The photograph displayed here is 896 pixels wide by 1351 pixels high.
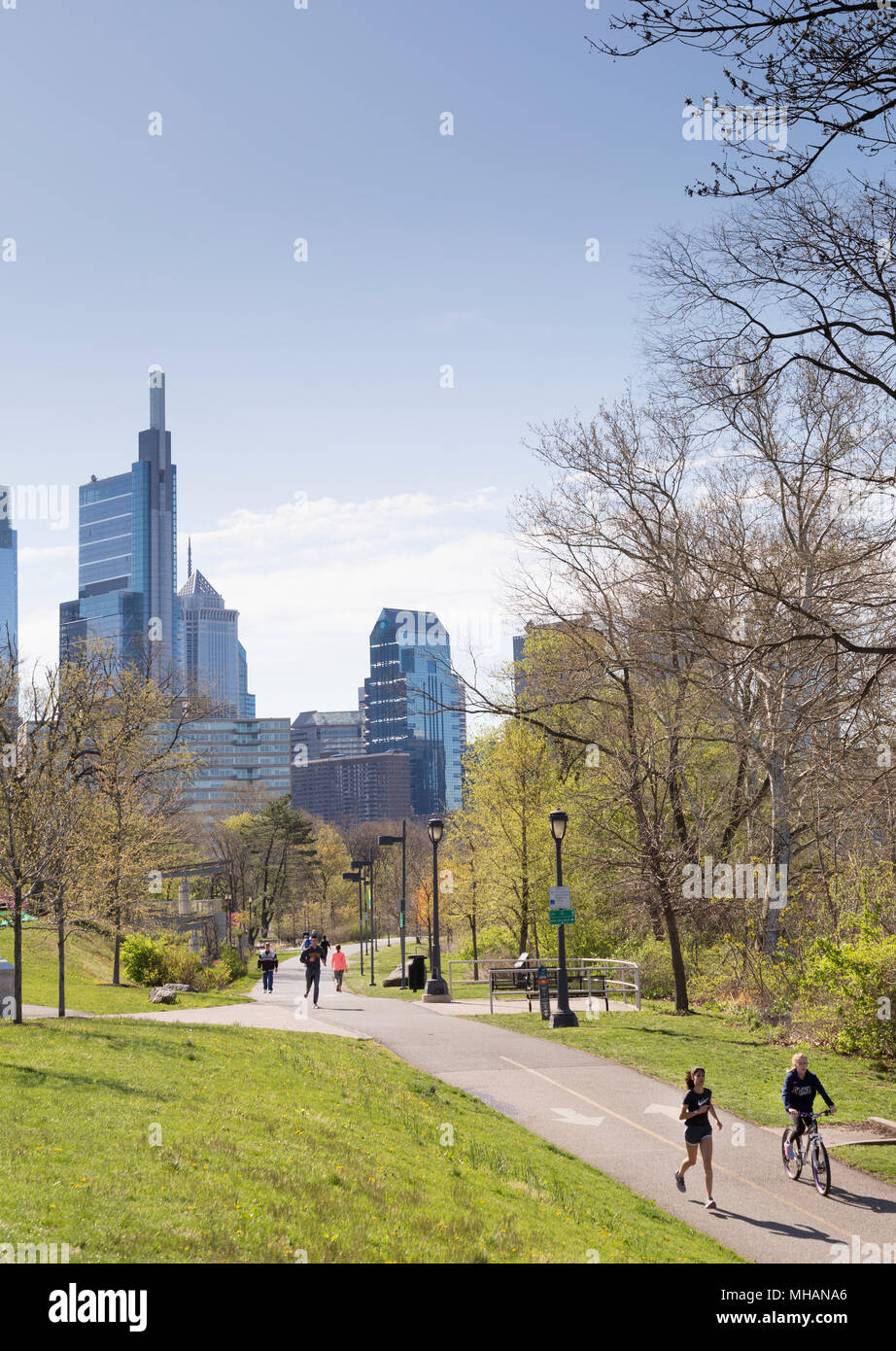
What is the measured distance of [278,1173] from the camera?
897 cm

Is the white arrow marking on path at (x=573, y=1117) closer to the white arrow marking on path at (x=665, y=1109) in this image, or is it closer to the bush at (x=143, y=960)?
the white arrow marking on path at (x=665, y=1109)

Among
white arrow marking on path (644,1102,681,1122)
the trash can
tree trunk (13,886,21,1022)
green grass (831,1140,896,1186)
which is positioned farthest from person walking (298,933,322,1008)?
green grass (831,1140,896,1186)

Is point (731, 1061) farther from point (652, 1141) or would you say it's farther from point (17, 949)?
point (17, 949)

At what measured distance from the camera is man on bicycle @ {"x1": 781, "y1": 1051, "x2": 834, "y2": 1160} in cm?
1212

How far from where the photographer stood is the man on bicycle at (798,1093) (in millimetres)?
12125

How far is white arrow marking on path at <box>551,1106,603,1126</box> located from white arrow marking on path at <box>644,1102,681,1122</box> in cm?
91

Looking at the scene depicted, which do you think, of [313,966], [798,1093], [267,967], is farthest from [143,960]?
[798,1093]

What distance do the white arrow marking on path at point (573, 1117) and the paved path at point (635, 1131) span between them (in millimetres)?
14

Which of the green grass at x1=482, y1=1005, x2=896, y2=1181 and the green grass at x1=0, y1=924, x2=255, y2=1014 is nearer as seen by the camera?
the green grass at x1=482, y1=1005, x2=896, y2=1181

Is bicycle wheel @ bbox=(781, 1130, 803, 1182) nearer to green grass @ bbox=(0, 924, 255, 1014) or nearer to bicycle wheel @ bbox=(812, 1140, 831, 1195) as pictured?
bicycle wheel @ bbox=(812, 1140, 831, 1195)

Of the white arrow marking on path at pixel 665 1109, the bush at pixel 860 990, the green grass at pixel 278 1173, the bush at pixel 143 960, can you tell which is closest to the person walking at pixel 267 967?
the bush at pixel 143 960

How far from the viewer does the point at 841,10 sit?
24.5 feet
